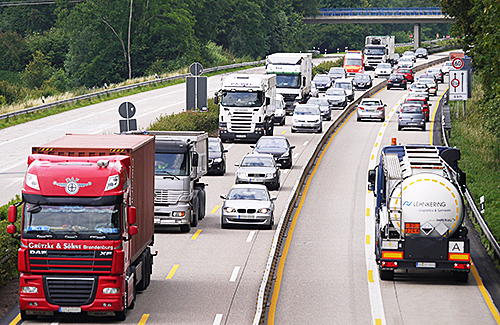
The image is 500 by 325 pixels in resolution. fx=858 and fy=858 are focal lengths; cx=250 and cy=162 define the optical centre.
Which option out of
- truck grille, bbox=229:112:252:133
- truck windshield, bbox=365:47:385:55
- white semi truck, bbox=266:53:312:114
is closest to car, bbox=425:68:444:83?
truck windshield, bbox=365:47:385:55

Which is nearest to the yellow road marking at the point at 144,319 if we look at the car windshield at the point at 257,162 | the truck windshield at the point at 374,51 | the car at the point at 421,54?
the car windshield at the point at 257,162

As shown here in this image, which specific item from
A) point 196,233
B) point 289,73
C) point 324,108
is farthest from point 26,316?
point 289,73

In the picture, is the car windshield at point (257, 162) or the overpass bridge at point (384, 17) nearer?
the car windshield at point (257, 162)

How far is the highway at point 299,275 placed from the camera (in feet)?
61.5

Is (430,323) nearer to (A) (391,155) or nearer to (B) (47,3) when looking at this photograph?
(A) (391,155)

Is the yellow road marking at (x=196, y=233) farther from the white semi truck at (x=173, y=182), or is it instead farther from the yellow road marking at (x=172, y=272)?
the yellow road marking at (x=172, y=272)

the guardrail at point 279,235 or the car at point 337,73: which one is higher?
the car at point 337,73

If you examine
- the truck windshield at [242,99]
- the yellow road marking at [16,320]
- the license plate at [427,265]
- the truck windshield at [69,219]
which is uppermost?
the truck windshield at [242,99]

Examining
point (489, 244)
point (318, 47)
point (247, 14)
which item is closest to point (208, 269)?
point (489, 244)

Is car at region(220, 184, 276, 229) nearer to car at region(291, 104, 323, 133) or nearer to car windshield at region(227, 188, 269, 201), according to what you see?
car windshield at region(227, 188, 269, 201)

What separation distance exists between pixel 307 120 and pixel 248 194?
25518 mm

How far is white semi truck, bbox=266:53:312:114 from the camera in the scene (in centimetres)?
6081

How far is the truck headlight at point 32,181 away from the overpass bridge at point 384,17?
119332 mm

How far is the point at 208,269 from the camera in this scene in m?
23.1
